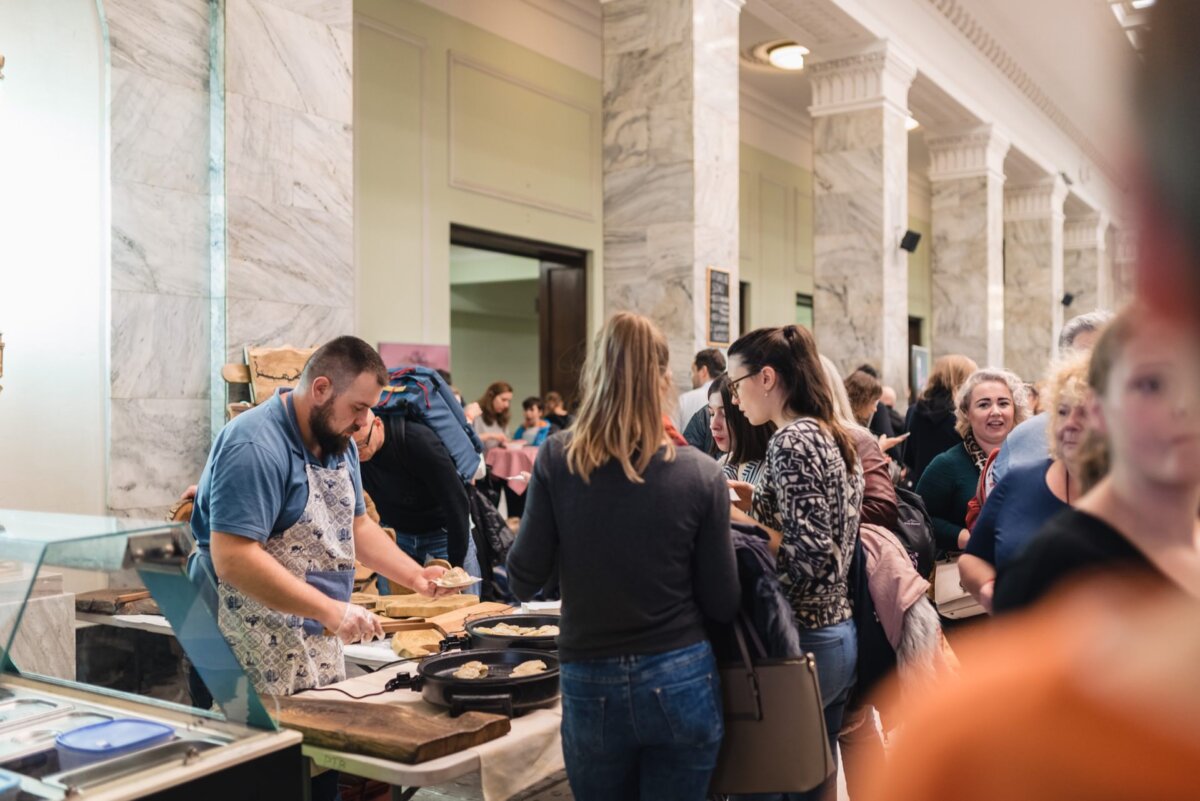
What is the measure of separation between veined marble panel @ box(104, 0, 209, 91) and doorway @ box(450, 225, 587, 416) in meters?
5.51

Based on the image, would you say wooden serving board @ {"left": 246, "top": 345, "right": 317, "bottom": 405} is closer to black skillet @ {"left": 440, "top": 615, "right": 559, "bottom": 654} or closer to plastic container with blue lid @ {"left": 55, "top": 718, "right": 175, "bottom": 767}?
black skillet @ {"left": 440, "top": 615, "right": 559, "bottom": 654}

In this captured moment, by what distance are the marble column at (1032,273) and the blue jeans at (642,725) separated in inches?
640

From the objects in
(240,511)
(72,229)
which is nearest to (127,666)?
(240,511)

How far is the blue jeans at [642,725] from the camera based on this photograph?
2.21m

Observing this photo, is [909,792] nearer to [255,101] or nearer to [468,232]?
[255,101]

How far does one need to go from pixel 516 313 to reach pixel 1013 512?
16.5 metres

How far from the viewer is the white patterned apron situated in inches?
108

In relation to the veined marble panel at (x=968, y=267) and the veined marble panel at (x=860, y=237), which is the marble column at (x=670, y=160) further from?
the veined marble panel at (x=968, y=267)

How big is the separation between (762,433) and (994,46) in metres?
11.7

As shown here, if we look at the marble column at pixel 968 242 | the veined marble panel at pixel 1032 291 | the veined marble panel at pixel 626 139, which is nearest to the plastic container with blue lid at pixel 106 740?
the veined marble panel at pixel 626 139

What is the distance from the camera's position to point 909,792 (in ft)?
1.49

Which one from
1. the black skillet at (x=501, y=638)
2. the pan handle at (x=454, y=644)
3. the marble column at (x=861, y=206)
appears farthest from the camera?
the marble column at (x=861, y=206)

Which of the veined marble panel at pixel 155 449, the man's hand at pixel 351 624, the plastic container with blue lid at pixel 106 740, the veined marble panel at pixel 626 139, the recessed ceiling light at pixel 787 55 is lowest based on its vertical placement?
the plastic container with blue lid at pixel 106 740

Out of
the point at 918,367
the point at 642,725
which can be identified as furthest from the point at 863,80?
the point at 642,725
